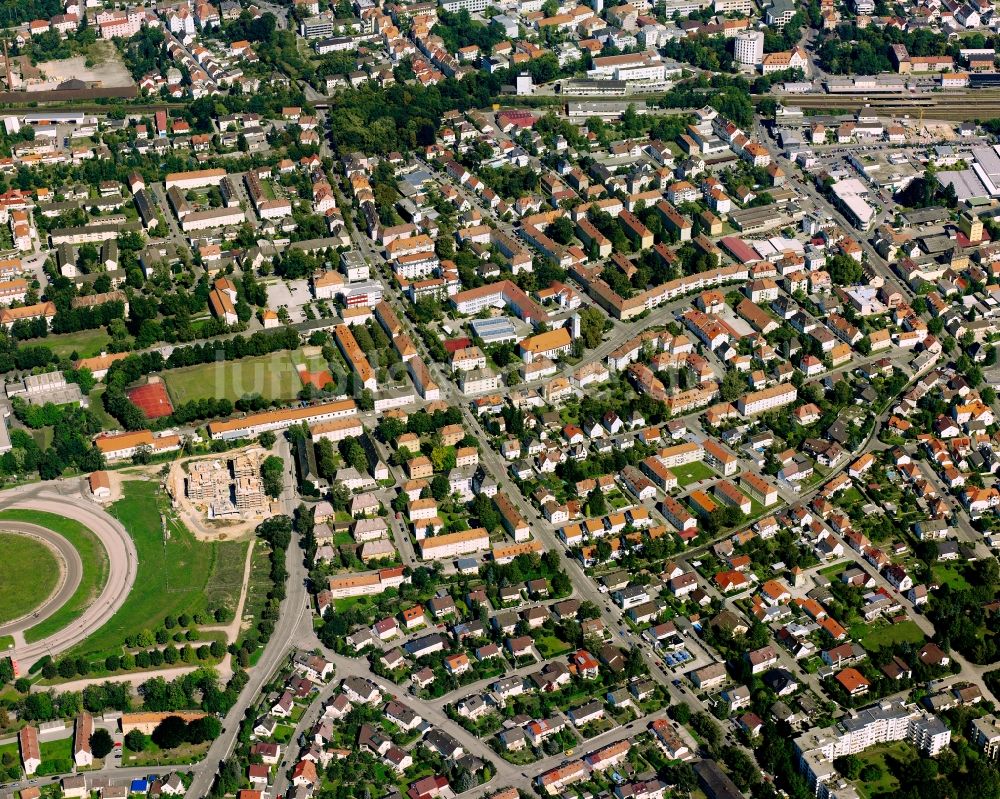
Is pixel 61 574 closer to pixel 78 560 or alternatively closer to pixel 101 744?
pixel 78 560

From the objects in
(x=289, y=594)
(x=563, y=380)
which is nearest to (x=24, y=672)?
(x=289, y=594)

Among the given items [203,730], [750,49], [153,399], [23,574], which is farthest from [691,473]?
[750,49]

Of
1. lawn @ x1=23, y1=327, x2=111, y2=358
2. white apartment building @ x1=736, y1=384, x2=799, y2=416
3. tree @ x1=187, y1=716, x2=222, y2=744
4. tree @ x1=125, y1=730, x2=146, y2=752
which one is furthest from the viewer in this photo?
lawn @ x1=23, y1=327, x2=111, y2=358

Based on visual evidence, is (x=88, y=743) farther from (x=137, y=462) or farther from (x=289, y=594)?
(x=137, y=462)

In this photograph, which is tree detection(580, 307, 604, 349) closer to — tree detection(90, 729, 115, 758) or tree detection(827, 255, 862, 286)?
tree detection(827, 255, 862, 286)

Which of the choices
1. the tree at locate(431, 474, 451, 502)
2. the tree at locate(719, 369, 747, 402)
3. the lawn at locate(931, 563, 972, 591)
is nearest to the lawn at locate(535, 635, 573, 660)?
the tree at locate(431, 474, 451, 502)

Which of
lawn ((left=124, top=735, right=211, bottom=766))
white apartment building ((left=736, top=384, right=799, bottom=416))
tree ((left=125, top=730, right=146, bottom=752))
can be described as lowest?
lawn ((left=124, top=735, right=211, bottom=766))

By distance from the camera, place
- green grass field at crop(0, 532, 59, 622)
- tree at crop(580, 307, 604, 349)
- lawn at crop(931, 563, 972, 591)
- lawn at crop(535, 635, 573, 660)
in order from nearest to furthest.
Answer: lawn at crop(535, 635, 573, 660), lawn at crop(931, 563, 972, 591), green grass field at crop(0, 532, 59, 622), tree at crop(580, 307, 604, 349)
